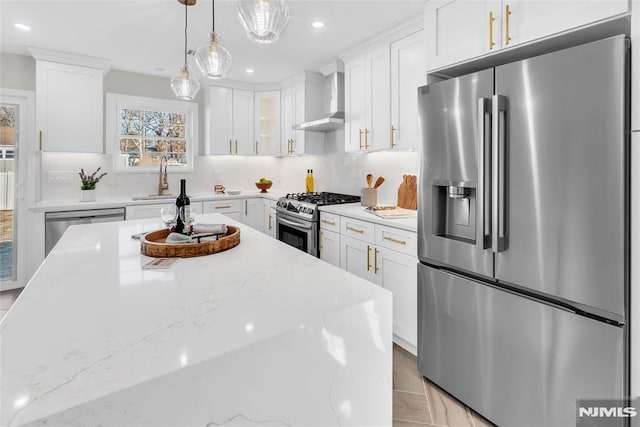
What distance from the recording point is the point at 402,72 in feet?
9.48

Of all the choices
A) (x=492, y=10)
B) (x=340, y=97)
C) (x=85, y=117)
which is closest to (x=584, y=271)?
(x=492, y=10)

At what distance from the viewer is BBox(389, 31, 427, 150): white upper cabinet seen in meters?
2.74

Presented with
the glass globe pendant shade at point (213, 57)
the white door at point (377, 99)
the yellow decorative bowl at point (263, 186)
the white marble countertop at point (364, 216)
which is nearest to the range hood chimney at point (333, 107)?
the white door at point (377, 99)

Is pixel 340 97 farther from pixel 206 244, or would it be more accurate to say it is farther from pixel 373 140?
pixel 206 244

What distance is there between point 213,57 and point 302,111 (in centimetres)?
253

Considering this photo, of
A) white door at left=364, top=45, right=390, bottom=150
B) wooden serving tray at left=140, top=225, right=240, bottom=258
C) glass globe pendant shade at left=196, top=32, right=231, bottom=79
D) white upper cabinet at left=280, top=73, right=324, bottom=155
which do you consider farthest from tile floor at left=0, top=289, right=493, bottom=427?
white upper cabinet at left=280, top=73, right=324, bottom=155

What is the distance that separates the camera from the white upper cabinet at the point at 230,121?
461 centimetres

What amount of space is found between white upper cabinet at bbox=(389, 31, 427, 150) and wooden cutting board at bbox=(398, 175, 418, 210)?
40 centimetres

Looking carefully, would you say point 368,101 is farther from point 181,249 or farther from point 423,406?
point 423,406

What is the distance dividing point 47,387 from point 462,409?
2.04 meters

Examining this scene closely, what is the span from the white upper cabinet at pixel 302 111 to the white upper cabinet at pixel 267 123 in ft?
0.45

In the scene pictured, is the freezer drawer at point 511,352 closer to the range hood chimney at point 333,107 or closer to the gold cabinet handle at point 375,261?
the gold cabinet handle at point 375,261

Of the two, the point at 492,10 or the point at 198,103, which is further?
the point at 198,103

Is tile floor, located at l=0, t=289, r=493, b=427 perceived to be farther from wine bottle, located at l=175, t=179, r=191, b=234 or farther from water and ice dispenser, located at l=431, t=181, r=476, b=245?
wine bottle, located at l=175, t=179, r=191, b=234
